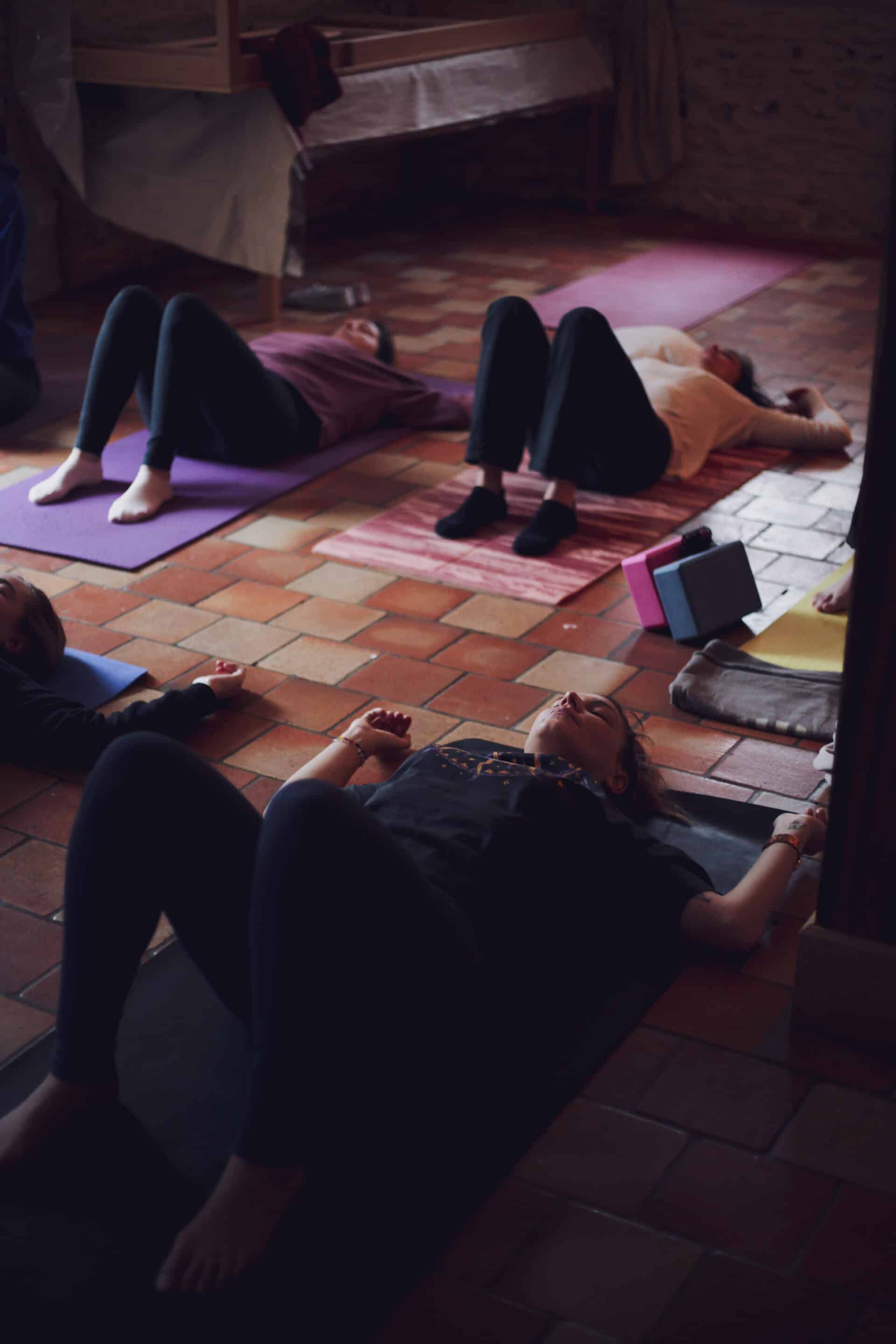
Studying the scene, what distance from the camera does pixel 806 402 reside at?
168 inches

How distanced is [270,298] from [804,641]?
313 centimetres

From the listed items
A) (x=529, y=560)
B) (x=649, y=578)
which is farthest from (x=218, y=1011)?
(x=529, y=560)

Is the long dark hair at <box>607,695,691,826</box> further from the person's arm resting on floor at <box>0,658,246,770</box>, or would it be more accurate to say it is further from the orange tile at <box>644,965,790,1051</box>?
the person's arm resting on floor at <box>0,658,246,770</box>

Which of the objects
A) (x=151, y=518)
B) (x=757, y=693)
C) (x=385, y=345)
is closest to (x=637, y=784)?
(x=757, y=693)

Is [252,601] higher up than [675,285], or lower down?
lower down

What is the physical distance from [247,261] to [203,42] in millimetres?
1154

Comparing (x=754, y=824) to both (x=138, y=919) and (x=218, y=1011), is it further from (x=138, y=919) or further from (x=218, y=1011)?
(x=138, y=919)

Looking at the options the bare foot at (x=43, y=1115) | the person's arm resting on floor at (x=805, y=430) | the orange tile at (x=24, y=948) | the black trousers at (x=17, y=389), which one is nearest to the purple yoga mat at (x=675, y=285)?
the person's arm resting on floor at (x=805, y=430)

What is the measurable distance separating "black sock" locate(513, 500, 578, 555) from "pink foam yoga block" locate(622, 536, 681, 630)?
16.0 inches

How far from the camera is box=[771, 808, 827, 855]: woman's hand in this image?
2.11 metres

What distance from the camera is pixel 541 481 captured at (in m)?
3.97

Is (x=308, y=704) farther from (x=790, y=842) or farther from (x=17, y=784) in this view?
(x=790, y=842)

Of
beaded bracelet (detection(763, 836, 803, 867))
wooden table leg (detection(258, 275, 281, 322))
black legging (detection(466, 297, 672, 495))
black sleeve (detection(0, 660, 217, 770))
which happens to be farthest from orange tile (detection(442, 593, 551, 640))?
wooden table leg (detection(258, 275, 281, 322))

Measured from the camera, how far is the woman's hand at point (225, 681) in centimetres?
267
